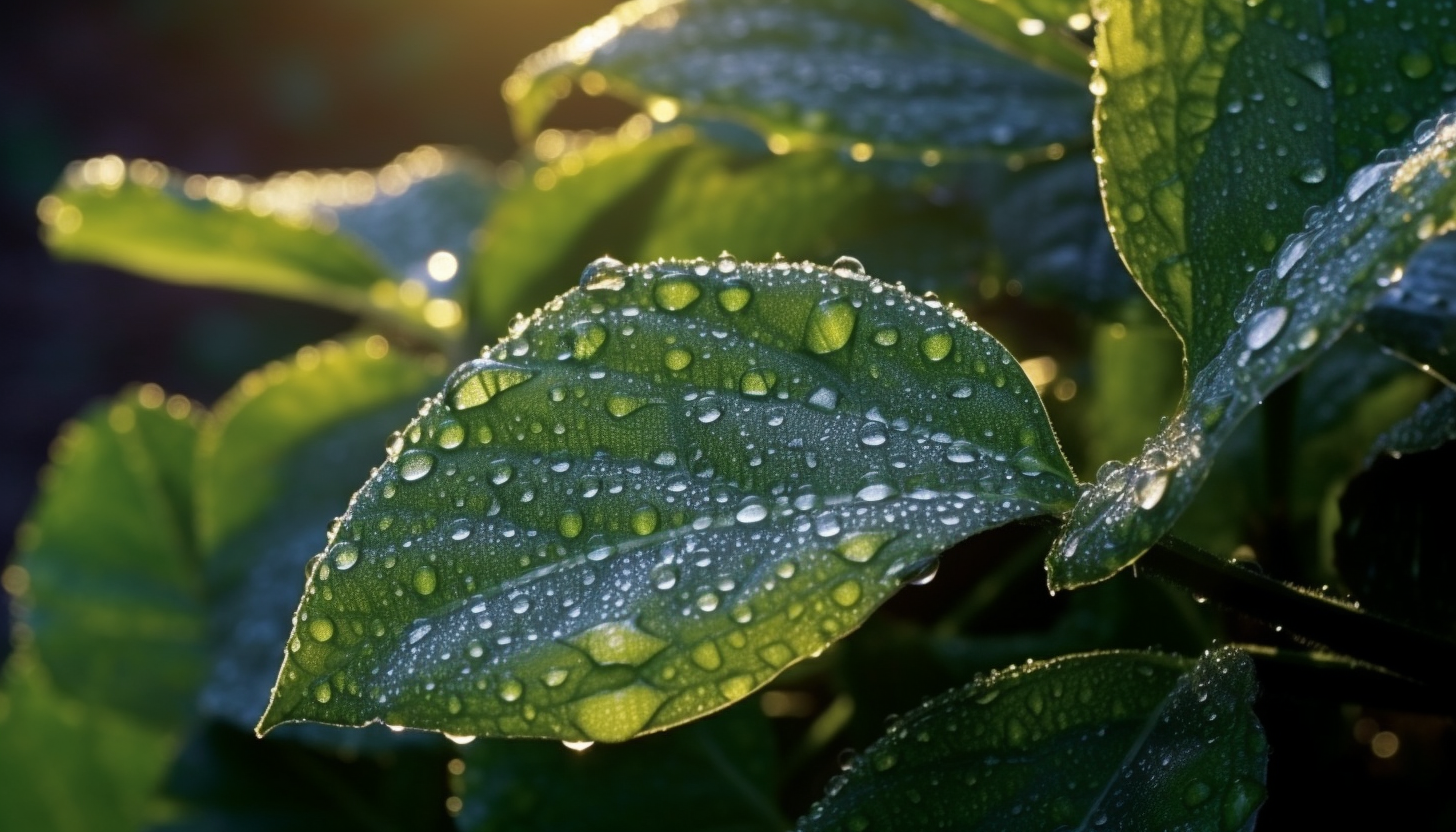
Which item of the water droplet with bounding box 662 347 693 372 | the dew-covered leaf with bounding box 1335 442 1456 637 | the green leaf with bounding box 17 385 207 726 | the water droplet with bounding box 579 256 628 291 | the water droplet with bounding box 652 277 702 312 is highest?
the water droplet with bounding box 579 256 628 291

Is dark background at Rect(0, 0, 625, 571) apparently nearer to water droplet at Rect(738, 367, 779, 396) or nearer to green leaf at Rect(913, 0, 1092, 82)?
green leaf at Rect(913, 0, 1092, 82)

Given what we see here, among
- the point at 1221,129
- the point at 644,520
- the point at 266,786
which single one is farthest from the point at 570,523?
the point at 266,786

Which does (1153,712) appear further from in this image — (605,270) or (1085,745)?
(605,270)

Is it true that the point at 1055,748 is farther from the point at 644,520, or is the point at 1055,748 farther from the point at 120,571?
the point at 120,571

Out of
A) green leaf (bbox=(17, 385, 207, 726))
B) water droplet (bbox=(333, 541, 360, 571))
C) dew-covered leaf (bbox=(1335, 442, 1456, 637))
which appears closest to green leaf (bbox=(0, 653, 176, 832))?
green leaf (bbox=(17, 385, 207, 726))

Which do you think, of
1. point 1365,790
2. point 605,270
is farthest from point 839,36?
point 1365,790
